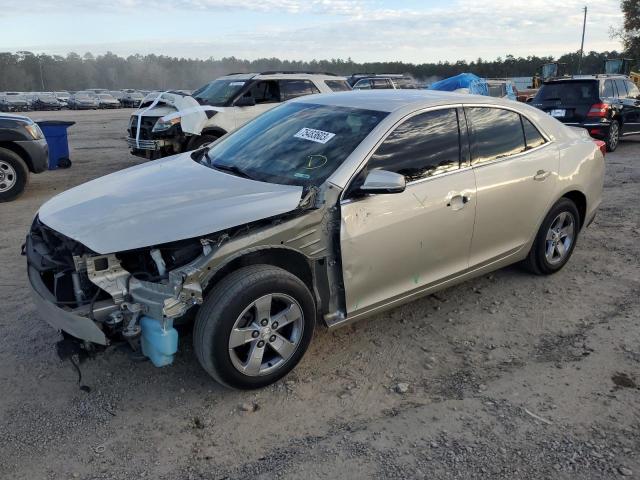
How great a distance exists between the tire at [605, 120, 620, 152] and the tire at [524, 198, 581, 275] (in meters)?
8.92

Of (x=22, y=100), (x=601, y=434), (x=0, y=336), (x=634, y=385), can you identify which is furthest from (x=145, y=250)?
(x=22, y=100)

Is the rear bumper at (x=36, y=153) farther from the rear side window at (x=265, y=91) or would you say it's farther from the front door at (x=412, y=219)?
the front door at (x=412, y=219)

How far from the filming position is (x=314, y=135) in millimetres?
3771

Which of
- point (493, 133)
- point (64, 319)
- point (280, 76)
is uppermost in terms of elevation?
point (280, 76)

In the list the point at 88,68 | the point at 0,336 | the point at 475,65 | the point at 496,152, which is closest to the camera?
the point at 0,336

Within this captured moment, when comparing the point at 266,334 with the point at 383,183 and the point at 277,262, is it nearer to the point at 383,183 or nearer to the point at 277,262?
the point at 277,262

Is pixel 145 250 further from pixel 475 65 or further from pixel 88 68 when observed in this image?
pixel 88 68

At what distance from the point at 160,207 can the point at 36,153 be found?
632 cm

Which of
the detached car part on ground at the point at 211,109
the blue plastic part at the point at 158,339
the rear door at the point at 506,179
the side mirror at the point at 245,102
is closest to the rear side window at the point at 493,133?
the rear door at the point at 506,179

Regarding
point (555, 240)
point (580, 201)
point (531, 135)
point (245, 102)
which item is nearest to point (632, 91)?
point (245, 102)

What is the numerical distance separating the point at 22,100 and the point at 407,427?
168 ft

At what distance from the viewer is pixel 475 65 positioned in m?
76.2

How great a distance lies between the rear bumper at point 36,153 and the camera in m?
8.19

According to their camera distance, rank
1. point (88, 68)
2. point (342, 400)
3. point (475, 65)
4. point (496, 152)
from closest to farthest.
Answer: point (342, 400), point (496, 152), point (475, 65), point (88, 68)
